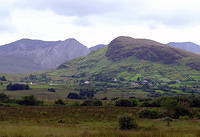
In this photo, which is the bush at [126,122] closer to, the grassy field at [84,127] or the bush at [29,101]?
the grassy field at [84,127]

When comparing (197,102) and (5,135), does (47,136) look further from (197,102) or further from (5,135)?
(197,102)

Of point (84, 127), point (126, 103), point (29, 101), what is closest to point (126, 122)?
point (84, 127)

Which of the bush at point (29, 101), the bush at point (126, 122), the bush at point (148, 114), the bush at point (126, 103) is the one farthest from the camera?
the bush at point (29, 101)

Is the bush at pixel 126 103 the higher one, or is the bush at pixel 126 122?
the bush at pixel 126 122

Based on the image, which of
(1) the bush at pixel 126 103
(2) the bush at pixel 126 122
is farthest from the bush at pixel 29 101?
(2) the bush at pixel 126 122

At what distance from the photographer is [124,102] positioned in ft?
213

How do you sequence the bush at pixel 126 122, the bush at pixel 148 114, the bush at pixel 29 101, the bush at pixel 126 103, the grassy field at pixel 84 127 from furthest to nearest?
the bush at pixel 29 101 → the bush at pixel 126 103 → the bush at pixel 148 114 → the bush at pixel 126 122 → the grassy field at pixel 84 127

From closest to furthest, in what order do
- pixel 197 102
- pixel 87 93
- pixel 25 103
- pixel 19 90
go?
pixel 197 102, pixel 25 103, pixel 87 93, pixel 19 90

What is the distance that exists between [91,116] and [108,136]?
25260 millimetres

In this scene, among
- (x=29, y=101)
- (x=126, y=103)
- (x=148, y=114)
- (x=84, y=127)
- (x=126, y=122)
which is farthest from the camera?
(x=29, y=101)

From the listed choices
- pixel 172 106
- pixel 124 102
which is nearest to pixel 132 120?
pixel 172 106

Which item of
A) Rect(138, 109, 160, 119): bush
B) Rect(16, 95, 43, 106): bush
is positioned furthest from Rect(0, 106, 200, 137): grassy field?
Rect(16, 95, 43, 106): bush

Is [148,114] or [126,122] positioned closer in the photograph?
Answer: [126,122]

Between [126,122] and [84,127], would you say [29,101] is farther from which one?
[126,122]
